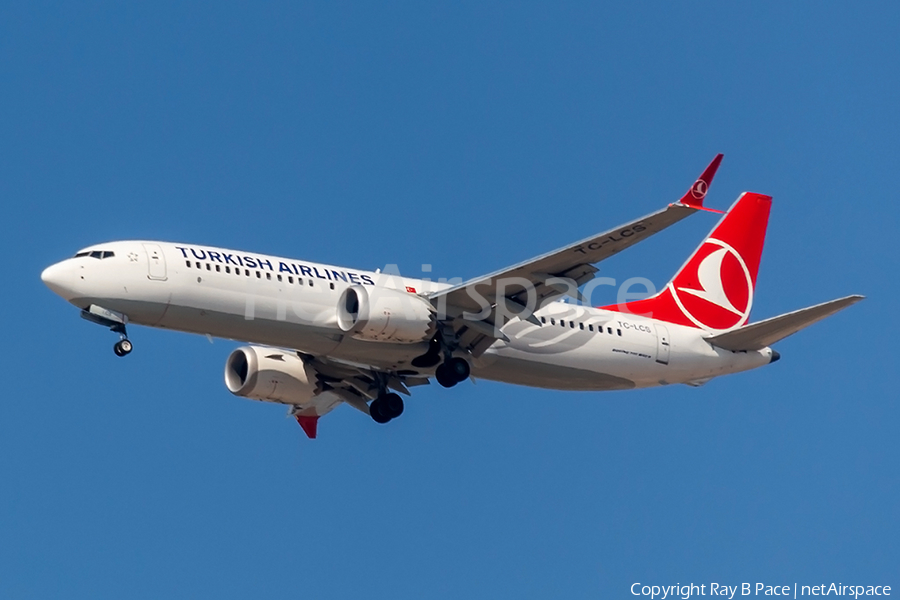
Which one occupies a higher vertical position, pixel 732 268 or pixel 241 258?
pixel 732 268

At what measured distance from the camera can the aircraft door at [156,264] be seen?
3644cm

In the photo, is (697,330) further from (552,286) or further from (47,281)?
(47,281)

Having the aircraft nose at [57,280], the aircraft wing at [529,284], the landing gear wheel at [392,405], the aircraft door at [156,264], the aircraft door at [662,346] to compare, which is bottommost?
the aircraft nose at [57,280]

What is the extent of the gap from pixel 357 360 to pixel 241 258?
475 cm

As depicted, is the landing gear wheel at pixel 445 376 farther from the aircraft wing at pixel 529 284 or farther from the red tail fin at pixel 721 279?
the red tail fin at pixel 721 279

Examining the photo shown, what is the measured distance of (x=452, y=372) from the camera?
3922cm

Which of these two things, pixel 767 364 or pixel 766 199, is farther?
pixel 766 199

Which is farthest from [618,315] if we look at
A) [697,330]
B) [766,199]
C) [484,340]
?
[766,199]

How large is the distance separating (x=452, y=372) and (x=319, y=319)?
4.33 meters

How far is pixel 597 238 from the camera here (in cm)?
3528

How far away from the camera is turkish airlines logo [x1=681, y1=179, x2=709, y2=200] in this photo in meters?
32.5

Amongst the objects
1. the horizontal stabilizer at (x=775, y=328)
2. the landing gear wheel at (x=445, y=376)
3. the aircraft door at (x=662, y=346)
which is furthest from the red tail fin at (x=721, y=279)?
the landing gear wheel at (x=445, y=376)

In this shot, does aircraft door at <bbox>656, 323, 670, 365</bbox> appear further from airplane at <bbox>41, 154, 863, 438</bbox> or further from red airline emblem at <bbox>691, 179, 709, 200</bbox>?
red airline emblem at <bbox>691, 179, 709, 200</bbox>

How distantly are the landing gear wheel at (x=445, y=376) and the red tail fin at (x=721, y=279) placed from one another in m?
7.61
